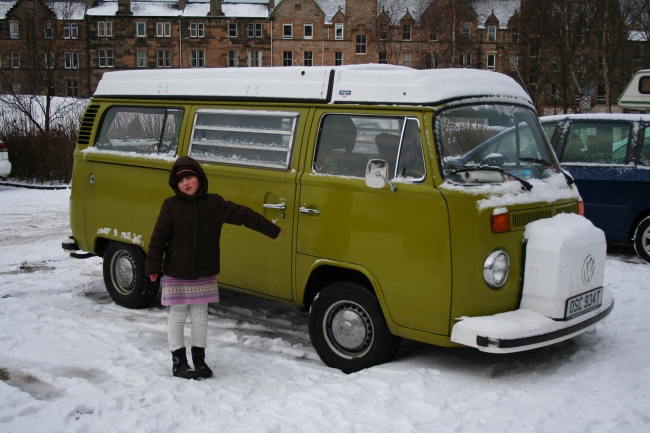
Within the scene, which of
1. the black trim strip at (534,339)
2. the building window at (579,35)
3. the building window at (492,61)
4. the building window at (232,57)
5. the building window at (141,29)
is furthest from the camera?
the building window at (141,29)

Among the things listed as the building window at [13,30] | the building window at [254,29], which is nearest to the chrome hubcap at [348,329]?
the building window at [254,29]

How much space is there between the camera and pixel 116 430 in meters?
4.48

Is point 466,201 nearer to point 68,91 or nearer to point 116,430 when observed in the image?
point 116,430

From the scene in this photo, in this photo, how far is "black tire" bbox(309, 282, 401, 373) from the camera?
5.47m

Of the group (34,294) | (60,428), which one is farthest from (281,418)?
(34,294)

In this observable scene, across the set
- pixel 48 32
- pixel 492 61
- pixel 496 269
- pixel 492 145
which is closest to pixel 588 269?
pixel 496 269

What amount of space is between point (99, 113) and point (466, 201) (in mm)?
4806

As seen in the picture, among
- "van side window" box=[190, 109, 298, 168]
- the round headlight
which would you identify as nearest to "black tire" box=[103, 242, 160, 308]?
"van side window" box=[190, 109, 298, 168]

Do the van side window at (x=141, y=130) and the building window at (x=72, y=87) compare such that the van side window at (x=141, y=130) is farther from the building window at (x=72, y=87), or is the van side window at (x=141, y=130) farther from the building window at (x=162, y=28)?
the building window at (x=162, y=28)

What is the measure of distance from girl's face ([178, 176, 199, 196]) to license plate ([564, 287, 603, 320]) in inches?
116

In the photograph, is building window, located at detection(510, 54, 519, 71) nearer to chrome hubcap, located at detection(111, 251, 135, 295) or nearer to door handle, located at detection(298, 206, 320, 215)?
chrome hubcap, located at detection(111, 251, 135, 295)

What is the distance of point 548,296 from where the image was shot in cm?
516

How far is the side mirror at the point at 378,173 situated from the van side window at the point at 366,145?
0.37 ft

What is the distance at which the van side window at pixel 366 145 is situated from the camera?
530 cm
